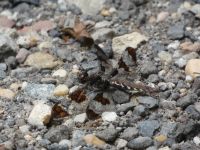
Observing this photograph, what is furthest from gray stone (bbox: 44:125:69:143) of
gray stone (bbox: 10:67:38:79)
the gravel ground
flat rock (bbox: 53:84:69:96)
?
gray stone (bbox: 10:67:38:79)

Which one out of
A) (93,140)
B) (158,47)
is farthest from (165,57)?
(93,140)

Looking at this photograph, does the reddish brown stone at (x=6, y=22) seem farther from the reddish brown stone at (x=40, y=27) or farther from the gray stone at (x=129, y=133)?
the gray stone at (x=129, y=133)

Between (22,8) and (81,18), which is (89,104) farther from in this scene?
(22,8)

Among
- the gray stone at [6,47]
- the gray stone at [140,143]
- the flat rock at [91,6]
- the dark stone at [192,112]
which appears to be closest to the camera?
the gray stone at [140,143]

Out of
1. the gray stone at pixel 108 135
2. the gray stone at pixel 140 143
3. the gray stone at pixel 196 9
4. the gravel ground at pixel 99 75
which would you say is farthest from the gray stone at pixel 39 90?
the gray stone at pixel 196 9

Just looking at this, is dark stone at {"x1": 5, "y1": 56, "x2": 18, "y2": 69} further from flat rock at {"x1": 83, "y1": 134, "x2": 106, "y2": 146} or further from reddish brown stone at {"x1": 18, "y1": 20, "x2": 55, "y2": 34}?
flat rock at {"x1": 83, "y1": 134, "x2": 106, "y2": 146}

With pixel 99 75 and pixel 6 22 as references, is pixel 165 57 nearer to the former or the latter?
pixel 99 75
